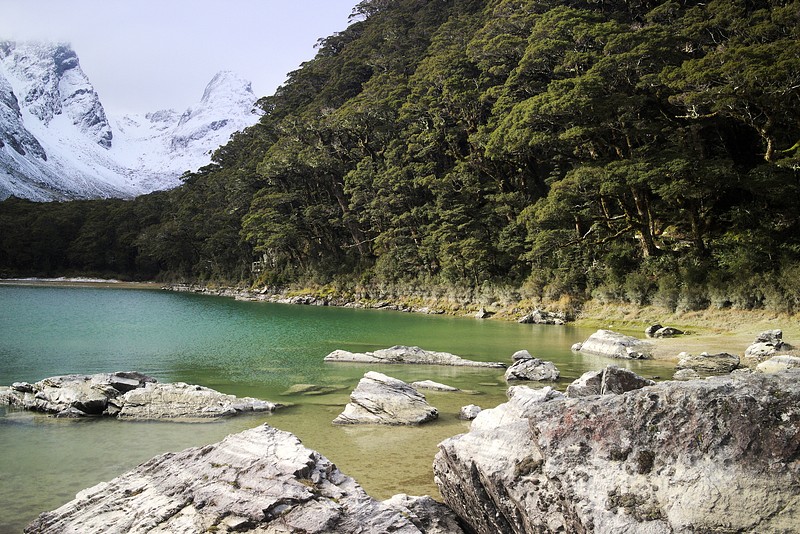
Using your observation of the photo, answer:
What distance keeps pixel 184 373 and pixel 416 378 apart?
22.7 feet

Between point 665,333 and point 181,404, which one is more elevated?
point 665,333

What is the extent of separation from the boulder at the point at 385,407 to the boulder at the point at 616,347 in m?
9.80

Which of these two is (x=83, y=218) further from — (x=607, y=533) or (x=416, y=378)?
(x=607, y=533)

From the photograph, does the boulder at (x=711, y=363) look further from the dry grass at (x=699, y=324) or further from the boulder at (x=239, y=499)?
the boulder at (x=239, y=499)

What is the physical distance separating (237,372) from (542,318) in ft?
65.7

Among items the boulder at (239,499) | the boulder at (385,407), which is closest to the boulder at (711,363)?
the boulder at (385,407)

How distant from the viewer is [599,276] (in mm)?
30188

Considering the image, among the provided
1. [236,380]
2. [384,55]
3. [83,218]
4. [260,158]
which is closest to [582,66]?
[236,380]

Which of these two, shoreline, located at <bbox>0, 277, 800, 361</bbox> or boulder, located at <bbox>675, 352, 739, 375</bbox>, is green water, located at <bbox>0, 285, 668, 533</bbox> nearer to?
boulder, located at <bbox>675, 352, 739, 375</bbox>

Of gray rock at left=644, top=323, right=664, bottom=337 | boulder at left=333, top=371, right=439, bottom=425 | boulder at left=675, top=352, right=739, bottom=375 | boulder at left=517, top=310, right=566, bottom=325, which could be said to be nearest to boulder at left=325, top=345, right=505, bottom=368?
boulder at left=675, top=352, right=739, bottom=375

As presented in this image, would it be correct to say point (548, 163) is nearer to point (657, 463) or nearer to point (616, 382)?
point (616, 382)

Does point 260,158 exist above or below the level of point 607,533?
above

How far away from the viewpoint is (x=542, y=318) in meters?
30.8

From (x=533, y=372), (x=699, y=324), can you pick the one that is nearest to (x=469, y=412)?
(x=533, y=372)
